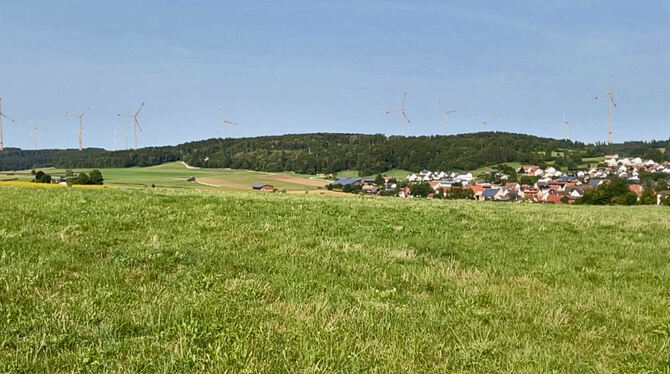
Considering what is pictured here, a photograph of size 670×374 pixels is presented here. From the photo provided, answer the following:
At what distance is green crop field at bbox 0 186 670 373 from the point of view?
5.14 meters

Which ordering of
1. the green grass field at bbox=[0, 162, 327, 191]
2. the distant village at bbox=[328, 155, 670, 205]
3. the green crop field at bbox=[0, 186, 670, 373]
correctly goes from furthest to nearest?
the distant village at bbox=[328, 155, 670, 205]
the green grass field at bbox=[0, 162, 327, 191]
the green crop field at bbox=[0, 186, 670, 373]

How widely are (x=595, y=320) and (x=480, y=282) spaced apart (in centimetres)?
223

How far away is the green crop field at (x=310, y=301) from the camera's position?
5145mm

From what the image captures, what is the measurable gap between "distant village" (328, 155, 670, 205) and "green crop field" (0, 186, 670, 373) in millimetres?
94426

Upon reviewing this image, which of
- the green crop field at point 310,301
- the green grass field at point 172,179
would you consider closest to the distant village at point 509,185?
the green grass field at point 172,179

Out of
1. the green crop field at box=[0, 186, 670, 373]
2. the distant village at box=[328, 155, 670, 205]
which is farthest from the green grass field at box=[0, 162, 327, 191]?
the green crop field at box=[0, 186, 670, 373]

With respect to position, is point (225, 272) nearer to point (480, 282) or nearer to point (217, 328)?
point (217, 328)

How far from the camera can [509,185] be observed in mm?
159500

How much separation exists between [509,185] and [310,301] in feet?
543

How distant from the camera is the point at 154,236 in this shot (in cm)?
1085

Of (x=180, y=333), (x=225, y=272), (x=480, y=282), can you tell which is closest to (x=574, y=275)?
(x=480, y=282)

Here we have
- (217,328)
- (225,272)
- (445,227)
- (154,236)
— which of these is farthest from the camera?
(445,227)

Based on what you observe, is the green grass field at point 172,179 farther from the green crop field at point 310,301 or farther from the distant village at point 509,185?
the green crop field at point 310,301

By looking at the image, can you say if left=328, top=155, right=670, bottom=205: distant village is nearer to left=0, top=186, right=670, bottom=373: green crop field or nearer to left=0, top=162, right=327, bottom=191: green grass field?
left=0, top=162, right=327, bottom=191: green grass field
